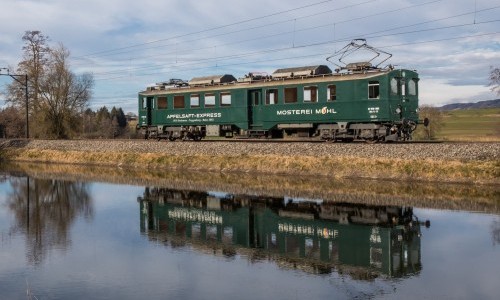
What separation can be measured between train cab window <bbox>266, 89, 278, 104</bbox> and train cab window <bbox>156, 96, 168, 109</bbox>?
359 inches

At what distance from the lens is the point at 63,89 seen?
171 ft

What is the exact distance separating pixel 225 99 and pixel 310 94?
656 centimetres

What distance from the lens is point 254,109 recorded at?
32.9m

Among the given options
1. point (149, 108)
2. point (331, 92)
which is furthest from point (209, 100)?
point (331, 92)

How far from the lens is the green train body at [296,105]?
1091 inches

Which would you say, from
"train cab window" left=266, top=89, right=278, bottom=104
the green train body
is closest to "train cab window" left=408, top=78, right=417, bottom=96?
the green train body

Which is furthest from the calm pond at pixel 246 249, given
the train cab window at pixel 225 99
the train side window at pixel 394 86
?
the train cab window at pixel 225 99

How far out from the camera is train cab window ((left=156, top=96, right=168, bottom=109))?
38031 mm

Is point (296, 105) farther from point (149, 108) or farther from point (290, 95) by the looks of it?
point (149, 108)

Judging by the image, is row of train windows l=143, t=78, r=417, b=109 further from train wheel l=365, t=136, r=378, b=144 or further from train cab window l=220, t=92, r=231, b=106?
train wheel l=365, t=136, r=378, b=144

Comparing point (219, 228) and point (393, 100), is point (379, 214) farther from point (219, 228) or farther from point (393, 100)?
point (393, 100)

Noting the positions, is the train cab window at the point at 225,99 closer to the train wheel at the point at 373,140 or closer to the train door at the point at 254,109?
the train door at the point at 254,109

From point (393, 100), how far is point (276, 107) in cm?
710

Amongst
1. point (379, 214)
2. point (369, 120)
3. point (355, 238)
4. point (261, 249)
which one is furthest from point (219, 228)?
point (369, 120)
